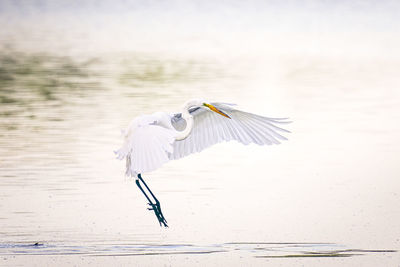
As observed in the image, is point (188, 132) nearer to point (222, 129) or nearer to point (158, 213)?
point (222, 129)

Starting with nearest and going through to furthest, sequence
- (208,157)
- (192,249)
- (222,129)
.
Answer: (192,249)
(222,129)
(208,157)

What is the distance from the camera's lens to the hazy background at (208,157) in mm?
7809

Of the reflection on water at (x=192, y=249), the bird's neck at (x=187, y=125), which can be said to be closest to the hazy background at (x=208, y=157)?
the reflection on water at (x=192, y=249)

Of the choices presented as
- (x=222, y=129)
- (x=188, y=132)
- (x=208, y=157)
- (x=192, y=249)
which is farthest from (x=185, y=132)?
(x=208, y=157)

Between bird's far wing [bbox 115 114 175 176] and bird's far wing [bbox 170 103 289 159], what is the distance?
69 centimetres

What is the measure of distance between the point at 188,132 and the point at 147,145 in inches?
24.8

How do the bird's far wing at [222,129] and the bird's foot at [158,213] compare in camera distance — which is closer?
the bird's foot at [158,213]

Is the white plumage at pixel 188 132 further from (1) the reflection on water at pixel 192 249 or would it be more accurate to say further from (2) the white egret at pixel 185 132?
(1) the reflection on water at pixel 192 249

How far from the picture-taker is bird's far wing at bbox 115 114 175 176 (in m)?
7.61

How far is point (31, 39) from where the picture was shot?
25.7 meters

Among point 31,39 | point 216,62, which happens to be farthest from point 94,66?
point 31,39

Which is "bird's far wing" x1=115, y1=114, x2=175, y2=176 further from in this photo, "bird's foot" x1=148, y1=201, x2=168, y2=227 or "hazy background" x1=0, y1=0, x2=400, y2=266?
"hazy background" x1=0, y1=0, x2=400, y2=266

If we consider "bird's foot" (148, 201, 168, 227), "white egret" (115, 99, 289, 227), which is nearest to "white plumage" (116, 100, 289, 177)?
"white egret" (115, 99, 289, 227)

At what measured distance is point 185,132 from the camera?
825 cm
